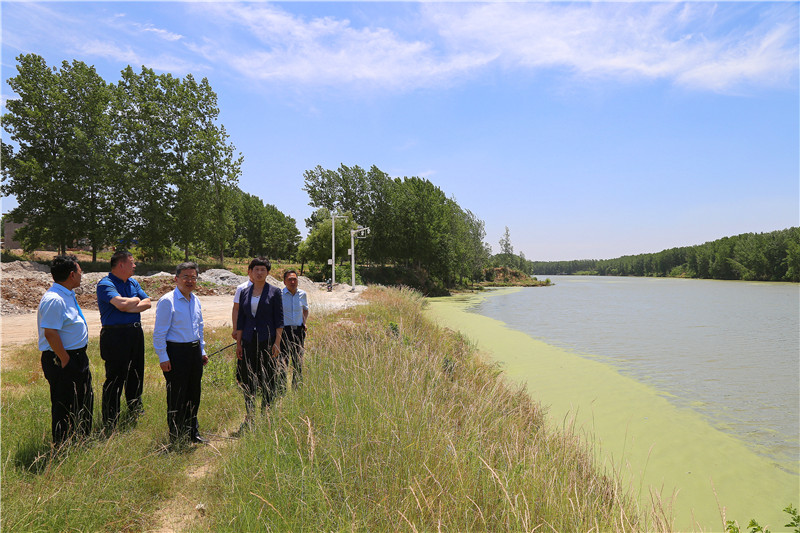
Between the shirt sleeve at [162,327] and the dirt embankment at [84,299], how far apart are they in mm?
7404

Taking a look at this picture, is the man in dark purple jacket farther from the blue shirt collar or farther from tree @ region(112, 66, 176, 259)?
tree @ region(112, 66, 176, 259)

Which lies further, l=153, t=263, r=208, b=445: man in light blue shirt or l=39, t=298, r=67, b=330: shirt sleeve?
l=153, t=263, r=208, b=445: man in light blue shirt

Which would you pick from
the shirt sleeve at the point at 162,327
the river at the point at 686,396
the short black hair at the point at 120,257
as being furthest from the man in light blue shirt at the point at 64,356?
the river at the point at 686,396

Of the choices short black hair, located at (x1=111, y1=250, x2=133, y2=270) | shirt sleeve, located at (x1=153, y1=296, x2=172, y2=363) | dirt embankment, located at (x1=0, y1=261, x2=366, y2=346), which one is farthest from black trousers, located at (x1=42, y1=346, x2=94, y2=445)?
dirt embankment, located at (x1=0, y1=261, x2=366, y2=346)

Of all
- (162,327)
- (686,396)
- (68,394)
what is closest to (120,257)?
(162,327)

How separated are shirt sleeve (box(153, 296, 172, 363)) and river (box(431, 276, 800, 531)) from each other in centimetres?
439

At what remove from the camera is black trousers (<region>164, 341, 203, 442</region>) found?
13.9ft

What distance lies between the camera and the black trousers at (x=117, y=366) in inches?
167

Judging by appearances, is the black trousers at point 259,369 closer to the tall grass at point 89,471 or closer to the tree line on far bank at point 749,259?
the tall grass at point 89,471

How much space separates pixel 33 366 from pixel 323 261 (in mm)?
33681

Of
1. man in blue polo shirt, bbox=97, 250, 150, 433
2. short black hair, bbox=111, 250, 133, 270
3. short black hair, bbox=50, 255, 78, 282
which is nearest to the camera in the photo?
short black hair, bbox=50, 255, 78, 282

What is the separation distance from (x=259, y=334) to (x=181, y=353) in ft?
2.62

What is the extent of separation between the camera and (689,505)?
5043 millimetres

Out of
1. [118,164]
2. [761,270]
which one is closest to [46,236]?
[118,164]
